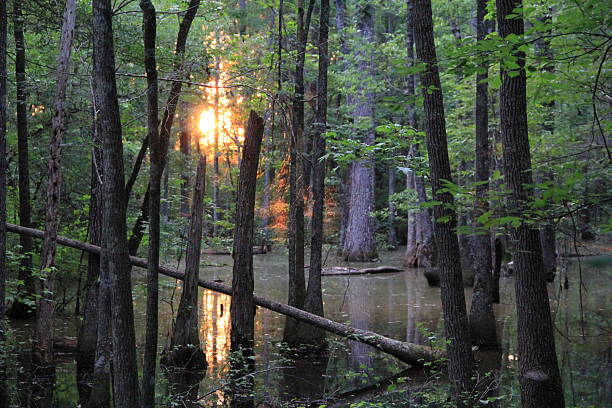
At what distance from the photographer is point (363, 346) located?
11180 mm

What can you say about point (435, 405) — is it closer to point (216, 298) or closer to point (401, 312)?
point (401, 312)

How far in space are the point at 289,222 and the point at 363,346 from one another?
2.75 meters

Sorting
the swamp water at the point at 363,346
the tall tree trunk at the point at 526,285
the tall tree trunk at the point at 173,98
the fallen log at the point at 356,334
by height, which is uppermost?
the tall tree trunk at the point at 173,98

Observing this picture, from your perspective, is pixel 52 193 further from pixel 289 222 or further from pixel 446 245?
pixel 446 245

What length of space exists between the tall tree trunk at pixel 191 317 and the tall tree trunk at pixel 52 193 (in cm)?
187

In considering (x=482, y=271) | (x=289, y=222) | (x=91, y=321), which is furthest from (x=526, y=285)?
(x=91, y=321)

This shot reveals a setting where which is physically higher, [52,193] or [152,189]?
[52,193]

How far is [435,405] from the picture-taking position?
7543 millimetres

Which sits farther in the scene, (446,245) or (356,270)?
(356,270)

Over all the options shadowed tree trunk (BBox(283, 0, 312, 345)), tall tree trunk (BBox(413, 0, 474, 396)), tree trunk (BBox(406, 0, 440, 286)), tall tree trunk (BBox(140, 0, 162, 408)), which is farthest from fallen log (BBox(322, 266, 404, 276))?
tall tree trunk (BBox(140, 0, 162, 408))

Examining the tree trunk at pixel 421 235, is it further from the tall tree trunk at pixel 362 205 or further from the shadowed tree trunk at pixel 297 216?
the shadowed tree trunk at pixel 297 216

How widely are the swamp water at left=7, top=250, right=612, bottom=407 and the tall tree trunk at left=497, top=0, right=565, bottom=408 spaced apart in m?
0.47

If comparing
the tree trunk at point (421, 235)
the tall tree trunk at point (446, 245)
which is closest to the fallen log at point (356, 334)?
the tall tree trunk at point (446, 245)

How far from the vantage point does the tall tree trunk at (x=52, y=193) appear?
8945 mm
